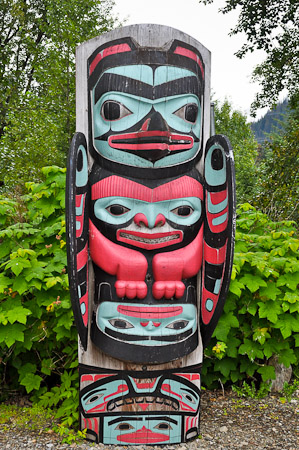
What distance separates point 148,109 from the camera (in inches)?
103

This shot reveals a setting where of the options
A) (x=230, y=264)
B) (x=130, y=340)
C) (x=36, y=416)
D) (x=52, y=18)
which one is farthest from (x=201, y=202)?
(x=52, y=18)

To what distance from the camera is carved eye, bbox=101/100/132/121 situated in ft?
8.68

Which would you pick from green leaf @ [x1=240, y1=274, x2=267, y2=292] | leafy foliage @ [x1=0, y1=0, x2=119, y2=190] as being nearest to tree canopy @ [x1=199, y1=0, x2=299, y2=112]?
leafy foliage @ [x1=0, y1=0, x2=119, y2=190]

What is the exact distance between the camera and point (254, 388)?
150 inches

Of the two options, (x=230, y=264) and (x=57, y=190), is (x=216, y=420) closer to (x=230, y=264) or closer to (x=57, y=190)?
(x=230, y=264)

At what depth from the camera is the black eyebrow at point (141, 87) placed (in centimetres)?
262

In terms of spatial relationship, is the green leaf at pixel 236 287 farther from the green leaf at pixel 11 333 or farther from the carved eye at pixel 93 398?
the green leaf at pixel 11 333

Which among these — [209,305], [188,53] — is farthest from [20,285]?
[188,53]

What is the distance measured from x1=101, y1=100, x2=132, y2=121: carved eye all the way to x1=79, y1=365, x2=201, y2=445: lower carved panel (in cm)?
172

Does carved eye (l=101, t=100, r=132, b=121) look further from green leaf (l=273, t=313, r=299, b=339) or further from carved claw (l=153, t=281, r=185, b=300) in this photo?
green leaf (l=273, t=313, r=299, b=339)

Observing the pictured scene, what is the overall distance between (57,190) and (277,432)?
272cm

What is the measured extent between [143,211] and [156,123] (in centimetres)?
56

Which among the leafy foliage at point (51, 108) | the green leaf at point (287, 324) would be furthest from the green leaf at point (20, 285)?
the leafy foliage at point (51, 108)

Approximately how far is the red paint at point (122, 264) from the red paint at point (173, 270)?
0.09 m
